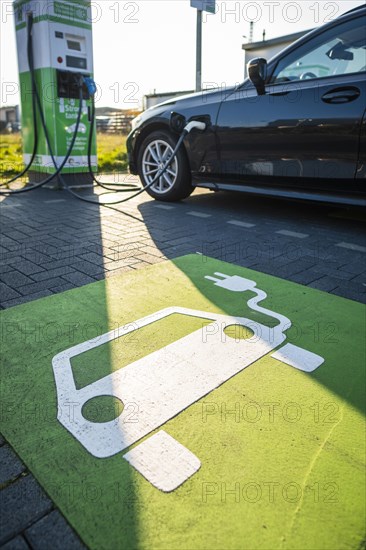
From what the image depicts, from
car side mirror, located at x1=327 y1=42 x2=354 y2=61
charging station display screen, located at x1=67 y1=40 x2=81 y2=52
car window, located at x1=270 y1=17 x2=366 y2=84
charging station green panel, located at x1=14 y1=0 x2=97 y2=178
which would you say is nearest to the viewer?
car window, located at x1=270 y1=17 x2=366 y2=84

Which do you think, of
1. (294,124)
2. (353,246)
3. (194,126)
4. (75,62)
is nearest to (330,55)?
(294,124)

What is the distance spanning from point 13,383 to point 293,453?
3.53ft

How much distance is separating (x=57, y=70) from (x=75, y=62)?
0.32m

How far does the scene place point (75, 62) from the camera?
6145mm

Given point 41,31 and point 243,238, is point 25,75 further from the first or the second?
point 243,238

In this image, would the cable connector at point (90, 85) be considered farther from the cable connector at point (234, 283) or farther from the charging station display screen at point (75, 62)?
the cable connector at point (234, 283)

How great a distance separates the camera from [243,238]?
12.7ft

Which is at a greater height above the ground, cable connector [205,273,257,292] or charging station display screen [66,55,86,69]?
charging station display screen [66,55,86,69]

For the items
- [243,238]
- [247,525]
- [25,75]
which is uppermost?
[25,75]

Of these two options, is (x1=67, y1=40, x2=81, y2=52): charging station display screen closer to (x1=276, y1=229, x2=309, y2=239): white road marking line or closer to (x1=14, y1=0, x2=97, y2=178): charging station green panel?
(x1=14, y1=0, x2=97, y2=178): charging station green panel

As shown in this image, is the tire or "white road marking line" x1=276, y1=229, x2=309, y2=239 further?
the tire

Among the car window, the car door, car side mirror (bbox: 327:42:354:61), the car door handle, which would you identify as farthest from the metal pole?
the car door handle

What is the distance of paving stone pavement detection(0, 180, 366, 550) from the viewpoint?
1208 millimetres

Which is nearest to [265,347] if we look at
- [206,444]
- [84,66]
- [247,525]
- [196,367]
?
[196,367]
